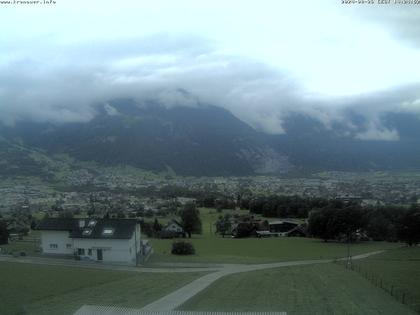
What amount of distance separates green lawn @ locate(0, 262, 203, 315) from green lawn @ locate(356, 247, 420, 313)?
1257 centimetres

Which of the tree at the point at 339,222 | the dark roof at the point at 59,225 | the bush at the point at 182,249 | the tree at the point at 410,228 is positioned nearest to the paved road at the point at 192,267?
the dark roof at the point at 59,225

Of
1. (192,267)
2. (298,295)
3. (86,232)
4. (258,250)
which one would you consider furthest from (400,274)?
(258,250)

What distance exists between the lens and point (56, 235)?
184 feet

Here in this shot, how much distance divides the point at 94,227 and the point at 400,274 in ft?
97.8

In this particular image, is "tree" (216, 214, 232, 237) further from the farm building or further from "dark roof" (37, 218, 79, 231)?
"dark roof" (37, 218, 79, 231)

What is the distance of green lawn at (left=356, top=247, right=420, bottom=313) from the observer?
1137 inches

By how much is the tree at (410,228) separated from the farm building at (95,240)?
34403 mm

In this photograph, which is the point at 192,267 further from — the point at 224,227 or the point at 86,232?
the point at 224,227

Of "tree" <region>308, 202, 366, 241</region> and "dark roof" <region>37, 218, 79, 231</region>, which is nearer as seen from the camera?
"dark roof" <region>37, 218, 79, 231</region>

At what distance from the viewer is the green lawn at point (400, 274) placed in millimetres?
28875

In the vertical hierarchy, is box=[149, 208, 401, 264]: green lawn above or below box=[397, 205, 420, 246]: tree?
below

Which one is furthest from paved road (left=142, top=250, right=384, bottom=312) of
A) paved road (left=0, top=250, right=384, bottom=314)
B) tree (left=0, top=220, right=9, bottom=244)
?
tree (left=0, top=220, right=9, bottom=244)

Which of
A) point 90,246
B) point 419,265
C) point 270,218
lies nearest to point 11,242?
point 90,246

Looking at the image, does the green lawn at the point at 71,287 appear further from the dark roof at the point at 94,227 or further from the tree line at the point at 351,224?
the tree line at the point at 351,224
